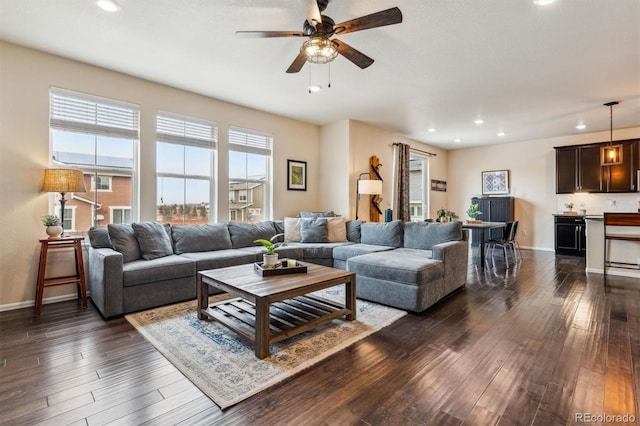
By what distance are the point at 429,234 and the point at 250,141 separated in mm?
3293

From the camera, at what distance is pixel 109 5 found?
2457 millimetres

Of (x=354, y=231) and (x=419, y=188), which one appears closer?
(x=354, y=231)

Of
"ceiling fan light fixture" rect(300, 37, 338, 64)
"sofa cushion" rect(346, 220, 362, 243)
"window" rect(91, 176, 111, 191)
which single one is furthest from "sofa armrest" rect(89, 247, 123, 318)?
"sofa cushion" rect(346, 220, 362, 243)

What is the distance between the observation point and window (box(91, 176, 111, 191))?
3719mm

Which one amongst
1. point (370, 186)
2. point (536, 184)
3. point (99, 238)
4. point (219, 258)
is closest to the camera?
point (99, 238)

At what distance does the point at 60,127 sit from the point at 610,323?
598cm

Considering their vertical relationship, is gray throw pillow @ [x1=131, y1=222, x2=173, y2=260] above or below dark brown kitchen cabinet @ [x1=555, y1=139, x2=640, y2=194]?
below

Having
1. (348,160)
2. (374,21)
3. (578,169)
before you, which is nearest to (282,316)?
(374,21)

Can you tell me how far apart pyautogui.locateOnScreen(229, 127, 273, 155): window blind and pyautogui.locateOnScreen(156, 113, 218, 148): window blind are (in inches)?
13.3

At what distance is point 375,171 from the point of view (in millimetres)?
6234

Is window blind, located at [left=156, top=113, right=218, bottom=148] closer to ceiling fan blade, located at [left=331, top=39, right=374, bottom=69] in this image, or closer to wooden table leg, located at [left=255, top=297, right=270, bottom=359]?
ceiling fan blade, located at [left=331, top=39, right=374, bottom=69]

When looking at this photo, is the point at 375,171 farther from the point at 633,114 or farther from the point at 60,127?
the point at 60,127

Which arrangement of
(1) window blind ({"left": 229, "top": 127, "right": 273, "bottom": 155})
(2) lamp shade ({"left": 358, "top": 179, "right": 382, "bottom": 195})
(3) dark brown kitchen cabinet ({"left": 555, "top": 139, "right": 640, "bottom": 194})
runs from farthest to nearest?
1. (3) dark brown kitchen cabinet ({"left": 555, "top": 139, "right": 640, "bottom": 194})
2. (2) lamp shade ({"left": 358, "top": 179, "right": 382, "bottom": 195})
3. (1) window blind ({"left": 229, "top": 127, "right": 273, "bottom": 155})

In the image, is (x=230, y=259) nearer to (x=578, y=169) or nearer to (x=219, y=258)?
(x=219, y=258)
